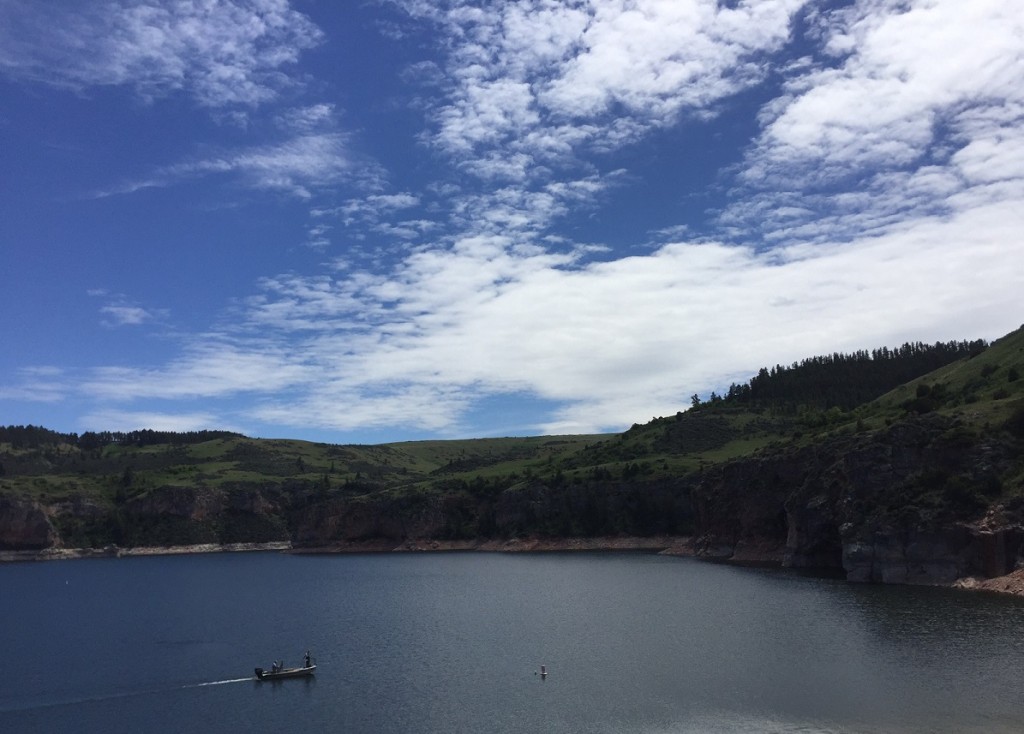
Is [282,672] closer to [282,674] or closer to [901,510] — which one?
[282,674]

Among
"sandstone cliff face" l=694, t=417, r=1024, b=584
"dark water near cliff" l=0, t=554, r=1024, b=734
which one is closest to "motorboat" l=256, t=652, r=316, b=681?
"dark water near cliff" l=0, t=554, r=1024, b=734

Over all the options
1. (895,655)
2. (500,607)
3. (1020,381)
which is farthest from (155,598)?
(1020,381)

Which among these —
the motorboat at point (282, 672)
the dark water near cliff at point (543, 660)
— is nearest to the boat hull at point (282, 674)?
the motorboat at point (282, 672)

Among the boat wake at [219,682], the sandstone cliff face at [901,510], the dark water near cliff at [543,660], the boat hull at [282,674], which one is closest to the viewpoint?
the dark water near cliff at [543,660]

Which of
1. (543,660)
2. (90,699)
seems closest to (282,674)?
(90,699)

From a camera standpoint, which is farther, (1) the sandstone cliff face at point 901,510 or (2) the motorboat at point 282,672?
(1) the sandstone cliff face at point 901,510

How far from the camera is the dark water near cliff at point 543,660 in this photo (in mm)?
44219

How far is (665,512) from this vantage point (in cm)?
17900

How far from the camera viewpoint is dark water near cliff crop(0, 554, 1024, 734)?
1741 inches

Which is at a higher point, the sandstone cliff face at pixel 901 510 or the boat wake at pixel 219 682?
the sandstone cliff face at pixel 901 510

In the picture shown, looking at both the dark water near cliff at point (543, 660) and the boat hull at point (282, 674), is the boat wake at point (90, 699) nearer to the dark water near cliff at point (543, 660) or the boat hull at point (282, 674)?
the dark water near cliff at point (543, 660)

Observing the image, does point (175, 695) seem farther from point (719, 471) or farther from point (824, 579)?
point (719, 471)

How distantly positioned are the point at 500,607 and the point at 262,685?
35.9 meters

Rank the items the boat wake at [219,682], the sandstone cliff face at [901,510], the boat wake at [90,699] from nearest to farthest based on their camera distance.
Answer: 1. the boat wake at [90,699]
2. the boat wake at [219,682]
3. the sandstone cliff face at [901,510]
